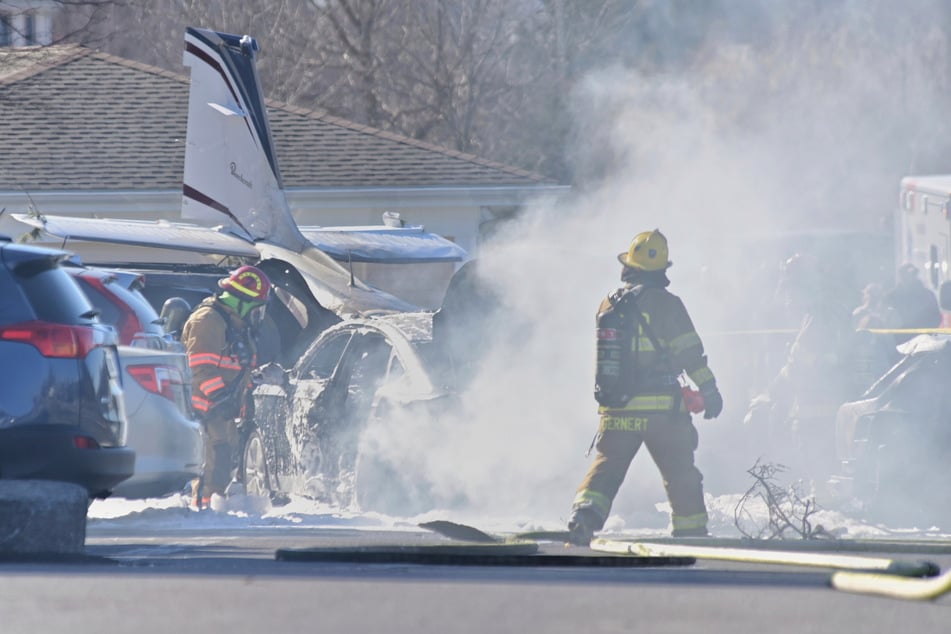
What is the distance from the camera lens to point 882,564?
712 cm

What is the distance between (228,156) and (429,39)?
1483cm

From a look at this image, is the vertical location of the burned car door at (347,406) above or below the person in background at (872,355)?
below

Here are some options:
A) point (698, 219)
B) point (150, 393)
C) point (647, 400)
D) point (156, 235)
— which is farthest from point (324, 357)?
point (698, 219)

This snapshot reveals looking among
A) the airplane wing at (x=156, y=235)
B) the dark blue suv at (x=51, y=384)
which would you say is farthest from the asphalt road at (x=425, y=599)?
the airplane wing at (x=156, y=235)

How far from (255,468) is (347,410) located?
1.19 m

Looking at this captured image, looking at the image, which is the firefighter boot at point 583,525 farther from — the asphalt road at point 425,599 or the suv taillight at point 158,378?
the suv taillight at point 158,378

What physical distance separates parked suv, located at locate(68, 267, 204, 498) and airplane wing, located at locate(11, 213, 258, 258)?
365cm

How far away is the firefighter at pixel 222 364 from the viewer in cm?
1192

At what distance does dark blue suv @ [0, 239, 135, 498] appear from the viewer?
797cm

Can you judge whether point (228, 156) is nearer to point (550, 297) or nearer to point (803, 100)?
point (803, 100)

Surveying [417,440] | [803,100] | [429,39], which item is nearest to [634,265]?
[417,440]

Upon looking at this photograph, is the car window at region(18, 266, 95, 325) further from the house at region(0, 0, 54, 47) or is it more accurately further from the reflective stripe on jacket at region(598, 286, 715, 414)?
the house at region(0, 0, 54, 47)

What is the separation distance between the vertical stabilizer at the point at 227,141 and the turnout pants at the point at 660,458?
400 inches

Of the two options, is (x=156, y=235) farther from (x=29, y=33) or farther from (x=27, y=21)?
(x=27, y=21)
